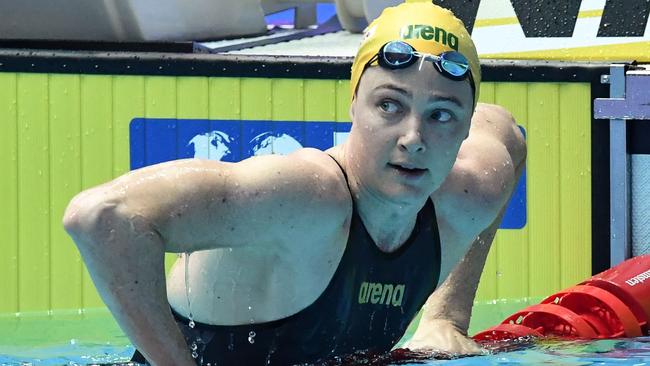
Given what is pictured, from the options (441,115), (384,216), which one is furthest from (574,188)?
(441,115)

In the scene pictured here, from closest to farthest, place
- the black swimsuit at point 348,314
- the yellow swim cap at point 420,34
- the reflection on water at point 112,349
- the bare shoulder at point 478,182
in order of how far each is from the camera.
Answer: the yellow swim cap at point 420,34 < the black swimsuit at point 348,314 < the bare shoulder at point 478,182 < the reflection on water at point 112,349

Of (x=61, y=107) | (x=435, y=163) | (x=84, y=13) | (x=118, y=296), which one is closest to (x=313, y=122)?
(x=61, y=107)

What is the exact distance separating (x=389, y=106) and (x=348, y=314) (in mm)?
638

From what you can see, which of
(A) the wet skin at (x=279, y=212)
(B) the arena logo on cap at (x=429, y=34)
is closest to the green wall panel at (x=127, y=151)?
(A) the wet skin at (x=279, y=212)

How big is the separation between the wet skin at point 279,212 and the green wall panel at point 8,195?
247 centimetres

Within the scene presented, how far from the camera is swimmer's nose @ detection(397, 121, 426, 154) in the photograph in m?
2.95

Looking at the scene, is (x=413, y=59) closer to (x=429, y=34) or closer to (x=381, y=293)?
(x=429, y=34)

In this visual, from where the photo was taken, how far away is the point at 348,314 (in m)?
3.34

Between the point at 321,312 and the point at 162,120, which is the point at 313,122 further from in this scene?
the point at 321,312

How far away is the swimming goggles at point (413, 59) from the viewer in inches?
118

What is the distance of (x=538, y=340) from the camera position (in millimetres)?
4074

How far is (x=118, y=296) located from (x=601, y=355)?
5.78 ft

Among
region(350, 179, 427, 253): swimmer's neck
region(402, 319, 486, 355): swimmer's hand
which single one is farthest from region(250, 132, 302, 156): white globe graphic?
region(350, 179, 427, 253): swimmer's neck

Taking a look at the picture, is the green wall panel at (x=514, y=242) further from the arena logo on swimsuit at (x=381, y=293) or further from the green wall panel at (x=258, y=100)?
the arena logo on swimsuit at (x=381, y=293)
